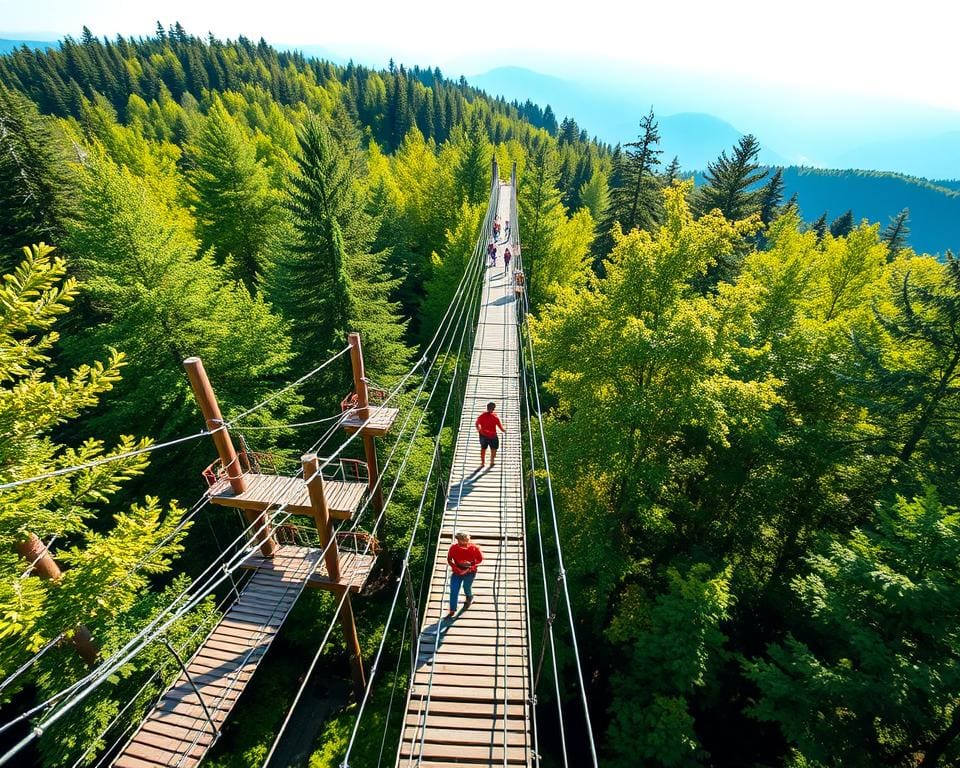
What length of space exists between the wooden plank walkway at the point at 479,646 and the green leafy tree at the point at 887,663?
19.3ft

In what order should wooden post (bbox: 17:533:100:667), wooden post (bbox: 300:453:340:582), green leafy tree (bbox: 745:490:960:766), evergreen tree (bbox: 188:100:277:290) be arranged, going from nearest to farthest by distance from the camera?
wooden post (bbox: 17:533:100:667) → green leafy tree (bbox: 745:490:960:766) → wooden post (bbox: 300:453:340:582) → evergreen tree (bbox: 188:100:277:290)

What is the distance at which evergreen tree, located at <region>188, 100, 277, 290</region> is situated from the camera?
24.6 metres

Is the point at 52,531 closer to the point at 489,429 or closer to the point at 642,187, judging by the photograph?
the point at 489,429

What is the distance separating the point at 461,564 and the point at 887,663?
8.01 m

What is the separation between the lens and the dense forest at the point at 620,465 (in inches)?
305

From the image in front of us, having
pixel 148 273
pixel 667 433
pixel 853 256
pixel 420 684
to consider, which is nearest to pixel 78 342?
pixel 148 273

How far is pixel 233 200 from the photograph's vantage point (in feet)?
82.7

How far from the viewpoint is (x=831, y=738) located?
340 inches

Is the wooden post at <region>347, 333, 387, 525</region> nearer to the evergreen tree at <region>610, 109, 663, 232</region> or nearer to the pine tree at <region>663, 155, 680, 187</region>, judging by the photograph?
the evergreen tree at <region>610, 109, 663, 232</region>

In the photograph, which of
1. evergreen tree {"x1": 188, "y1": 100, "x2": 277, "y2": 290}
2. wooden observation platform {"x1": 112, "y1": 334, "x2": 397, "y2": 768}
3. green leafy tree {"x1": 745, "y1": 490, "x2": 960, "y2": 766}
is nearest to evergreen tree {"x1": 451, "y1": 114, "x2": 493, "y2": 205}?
evergreen tree {"x1": 188, "y1": 100, "x2": 277, "y2": 290}

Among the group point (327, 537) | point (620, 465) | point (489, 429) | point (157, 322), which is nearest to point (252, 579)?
point (327, 537)

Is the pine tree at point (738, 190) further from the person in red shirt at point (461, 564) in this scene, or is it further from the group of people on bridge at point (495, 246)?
the person in red shirt at point (461, 564)

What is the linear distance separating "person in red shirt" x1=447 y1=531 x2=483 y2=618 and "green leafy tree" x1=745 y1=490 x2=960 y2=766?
6728mm

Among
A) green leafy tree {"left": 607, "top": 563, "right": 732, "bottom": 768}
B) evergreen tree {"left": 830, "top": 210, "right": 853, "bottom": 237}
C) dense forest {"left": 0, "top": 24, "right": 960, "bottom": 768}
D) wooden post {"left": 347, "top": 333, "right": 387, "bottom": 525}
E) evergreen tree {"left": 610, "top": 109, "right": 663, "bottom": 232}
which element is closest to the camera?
dense forest {"left": 0, "top": 24, "right": 960, "bottom": 768}
